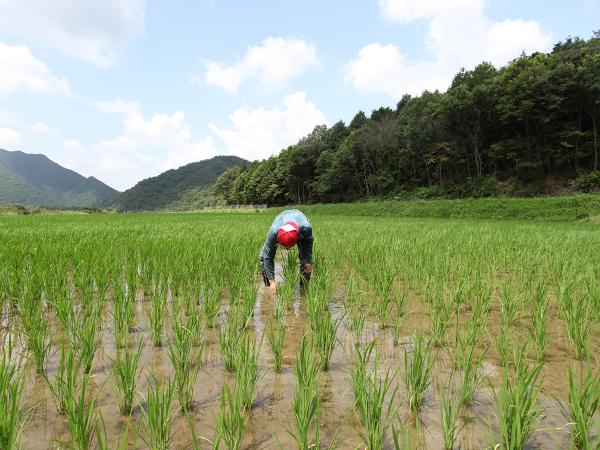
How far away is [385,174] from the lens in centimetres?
3566

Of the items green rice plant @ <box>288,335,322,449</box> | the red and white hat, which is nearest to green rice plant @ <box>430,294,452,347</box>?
green rice plant @ <box>288,335,322,449</box>

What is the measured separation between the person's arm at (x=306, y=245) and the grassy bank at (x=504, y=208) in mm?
17047

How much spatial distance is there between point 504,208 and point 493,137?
13710 millimetres

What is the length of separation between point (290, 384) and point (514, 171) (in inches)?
1222

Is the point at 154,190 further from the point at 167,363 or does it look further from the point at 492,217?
the point at 167,363

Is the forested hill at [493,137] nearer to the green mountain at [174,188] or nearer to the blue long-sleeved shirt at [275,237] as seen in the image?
the blue long-sleeved shirt at [275,237]

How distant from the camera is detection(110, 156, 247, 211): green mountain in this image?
11725 centimetres

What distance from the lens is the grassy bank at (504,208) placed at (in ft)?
52.0

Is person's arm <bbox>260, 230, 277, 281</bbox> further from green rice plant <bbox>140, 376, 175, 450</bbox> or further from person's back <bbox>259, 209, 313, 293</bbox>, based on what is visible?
green rice plant <bbox>140, 376, 175, 450</bbox>

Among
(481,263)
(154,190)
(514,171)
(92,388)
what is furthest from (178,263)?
(154,190)

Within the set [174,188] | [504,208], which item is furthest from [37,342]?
[174,188]

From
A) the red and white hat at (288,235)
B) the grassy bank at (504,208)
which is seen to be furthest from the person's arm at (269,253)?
the grassy bank at (504,208)

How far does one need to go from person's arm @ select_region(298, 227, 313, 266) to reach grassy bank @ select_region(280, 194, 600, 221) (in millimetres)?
17047

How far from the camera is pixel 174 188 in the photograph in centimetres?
13150
